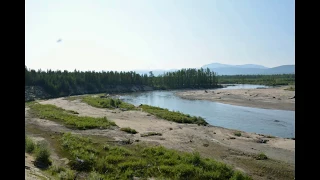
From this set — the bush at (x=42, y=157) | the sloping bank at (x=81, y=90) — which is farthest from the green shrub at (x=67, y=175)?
the sloping bank at (x=81, y=90)

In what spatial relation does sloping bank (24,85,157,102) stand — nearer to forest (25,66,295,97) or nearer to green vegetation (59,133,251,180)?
forest (25,66,295,97)

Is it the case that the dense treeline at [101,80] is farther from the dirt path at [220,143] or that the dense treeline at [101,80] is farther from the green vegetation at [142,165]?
the green vegetation at [142,165]

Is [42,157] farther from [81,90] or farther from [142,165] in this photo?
[81,90]

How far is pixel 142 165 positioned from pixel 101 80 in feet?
→ 304

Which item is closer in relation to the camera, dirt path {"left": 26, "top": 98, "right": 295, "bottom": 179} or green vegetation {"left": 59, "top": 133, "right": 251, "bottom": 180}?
green vegetation {"left": 59, "top": 133, "right": 251, "bottom": 180}

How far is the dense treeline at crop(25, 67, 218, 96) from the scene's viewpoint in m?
74.9

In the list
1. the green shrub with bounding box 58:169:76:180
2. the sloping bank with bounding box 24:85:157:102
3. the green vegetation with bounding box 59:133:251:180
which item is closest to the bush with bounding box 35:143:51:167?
the green vegetation with bounding box 59:133:251:180

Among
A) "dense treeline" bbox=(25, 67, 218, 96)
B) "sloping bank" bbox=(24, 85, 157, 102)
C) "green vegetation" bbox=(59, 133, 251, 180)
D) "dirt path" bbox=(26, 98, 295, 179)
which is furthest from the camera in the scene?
"dense treeline" bbox=(25, 67, 218, 96)

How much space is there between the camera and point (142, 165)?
1390 centimetres

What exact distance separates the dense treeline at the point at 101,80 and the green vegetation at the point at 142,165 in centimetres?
A: 5007

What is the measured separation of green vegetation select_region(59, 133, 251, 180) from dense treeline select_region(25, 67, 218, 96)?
50067 millimetres

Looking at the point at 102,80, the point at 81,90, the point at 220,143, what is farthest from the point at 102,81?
the point at 220,143
